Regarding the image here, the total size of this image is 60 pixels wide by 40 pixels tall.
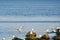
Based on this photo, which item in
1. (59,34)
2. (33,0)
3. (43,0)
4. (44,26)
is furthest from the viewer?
(33,0)

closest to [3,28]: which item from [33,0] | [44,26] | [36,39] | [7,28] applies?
[7,28]

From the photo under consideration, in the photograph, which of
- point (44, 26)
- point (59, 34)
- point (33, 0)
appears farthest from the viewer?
point (33, 0)

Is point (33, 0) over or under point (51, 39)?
over

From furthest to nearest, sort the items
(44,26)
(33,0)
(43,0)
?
(33,0) → (43,0) → (44,26)

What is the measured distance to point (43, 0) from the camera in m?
8.42

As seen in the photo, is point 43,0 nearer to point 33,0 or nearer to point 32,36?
point 33,0

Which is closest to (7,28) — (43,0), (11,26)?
(11,26)

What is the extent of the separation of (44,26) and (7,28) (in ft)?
1.84

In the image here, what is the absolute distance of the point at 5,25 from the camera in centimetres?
331

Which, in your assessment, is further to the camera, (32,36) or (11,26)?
(11,26)

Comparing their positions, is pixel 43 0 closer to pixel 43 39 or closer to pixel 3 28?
pixel 3 28

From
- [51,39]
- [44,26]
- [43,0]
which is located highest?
[43,0]

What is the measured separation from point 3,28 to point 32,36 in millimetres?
1629

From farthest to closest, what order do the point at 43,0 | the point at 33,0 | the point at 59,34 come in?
the point at 33,0
the point at 43,0
the point at 59,34
